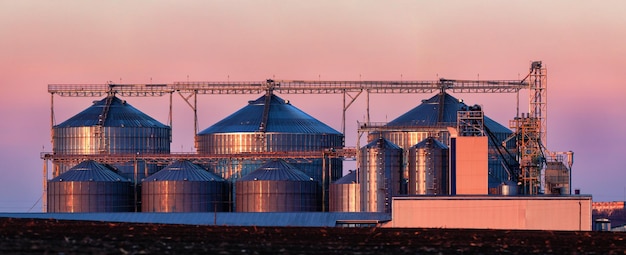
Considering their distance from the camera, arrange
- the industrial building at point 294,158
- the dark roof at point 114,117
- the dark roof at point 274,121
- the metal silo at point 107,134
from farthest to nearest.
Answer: the dark roof at point 114,117 → the metal silo at point 107,134 → the dark roof at point 274,121 → the industrial building at point 294,158

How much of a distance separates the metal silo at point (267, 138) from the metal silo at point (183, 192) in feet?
12.3

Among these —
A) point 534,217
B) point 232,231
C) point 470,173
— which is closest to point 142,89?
point 470,173

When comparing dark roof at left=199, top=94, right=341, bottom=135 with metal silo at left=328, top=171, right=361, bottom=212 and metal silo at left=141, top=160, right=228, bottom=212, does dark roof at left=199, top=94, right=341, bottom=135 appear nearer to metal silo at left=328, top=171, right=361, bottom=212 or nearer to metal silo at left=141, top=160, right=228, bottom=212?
metal silo at left=141, top=160, right=228, bottom=212

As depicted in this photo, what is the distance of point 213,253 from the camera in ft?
152

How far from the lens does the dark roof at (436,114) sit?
140 metres

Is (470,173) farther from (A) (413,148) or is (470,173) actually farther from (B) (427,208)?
(A) (413,148)

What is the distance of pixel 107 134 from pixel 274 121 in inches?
649

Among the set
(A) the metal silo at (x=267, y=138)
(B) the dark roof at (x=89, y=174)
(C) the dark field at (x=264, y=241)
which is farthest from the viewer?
(A) the metal silo at (x=267, y=138)

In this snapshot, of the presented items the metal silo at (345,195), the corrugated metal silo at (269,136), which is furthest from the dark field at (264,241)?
the corrugated metal silo at (269,136)

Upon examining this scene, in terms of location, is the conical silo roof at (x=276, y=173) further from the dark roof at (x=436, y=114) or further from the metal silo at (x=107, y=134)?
the metal silo at (x=107, y=134)

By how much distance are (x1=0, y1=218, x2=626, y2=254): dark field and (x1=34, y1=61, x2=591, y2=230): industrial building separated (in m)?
40.0

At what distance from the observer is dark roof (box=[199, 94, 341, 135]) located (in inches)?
5586

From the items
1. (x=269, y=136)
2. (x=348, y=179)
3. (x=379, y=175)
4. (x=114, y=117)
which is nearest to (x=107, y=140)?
(x=114, y=117)

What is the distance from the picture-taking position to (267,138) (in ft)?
→ 463
